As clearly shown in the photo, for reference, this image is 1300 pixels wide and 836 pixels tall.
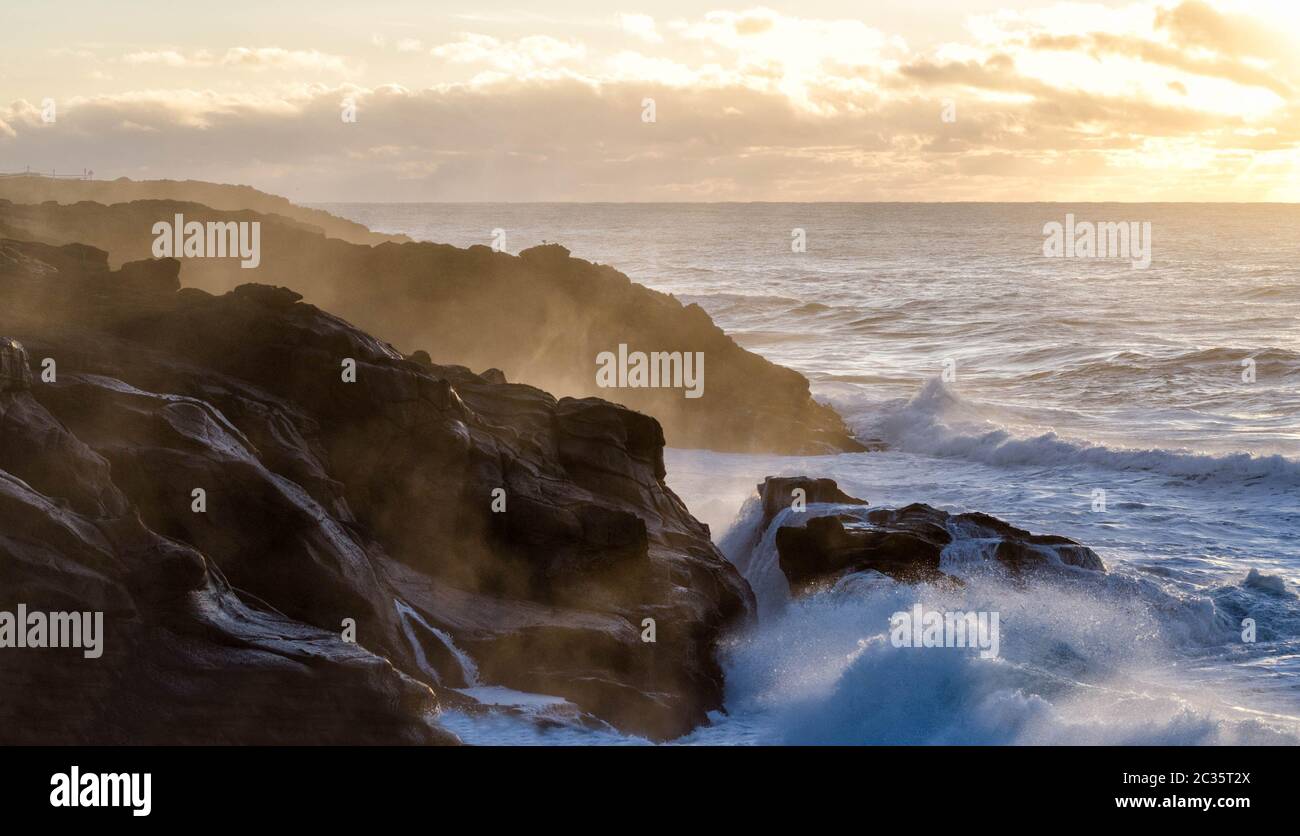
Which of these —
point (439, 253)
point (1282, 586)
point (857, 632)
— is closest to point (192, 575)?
point (857, 632)

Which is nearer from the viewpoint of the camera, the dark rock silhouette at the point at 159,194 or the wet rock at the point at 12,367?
the wet rock at the point at 12,367

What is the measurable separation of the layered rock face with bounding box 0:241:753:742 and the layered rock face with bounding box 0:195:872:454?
1531cm

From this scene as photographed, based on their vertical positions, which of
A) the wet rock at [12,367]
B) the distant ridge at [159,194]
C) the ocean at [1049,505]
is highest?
the distant ridge at [159,194]

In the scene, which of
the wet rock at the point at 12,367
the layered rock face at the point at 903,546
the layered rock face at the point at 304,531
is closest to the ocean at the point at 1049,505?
the layered rock face at the point at 903,546

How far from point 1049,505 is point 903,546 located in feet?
36.9

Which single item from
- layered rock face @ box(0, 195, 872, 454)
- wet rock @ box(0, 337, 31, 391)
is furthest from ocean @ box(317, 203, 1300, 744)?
wet rock @ box(0, 337, 31, 391)

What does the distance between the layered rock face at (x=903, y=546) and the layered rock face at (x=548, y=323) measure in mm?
14424

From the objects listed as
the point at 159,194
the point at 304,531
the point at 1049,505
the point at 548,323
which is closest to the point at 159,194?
the point at 159,194

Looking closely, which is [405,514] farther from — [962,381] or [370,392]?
[962,381]

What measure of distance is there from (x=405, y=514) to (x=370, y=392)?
195cm

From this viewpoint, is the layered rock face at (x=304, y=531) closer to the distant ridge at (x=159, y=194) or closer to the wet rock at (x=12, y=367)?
the wet rock at (x=12, y=367)

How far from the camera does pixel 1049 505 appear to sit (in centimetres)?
3145

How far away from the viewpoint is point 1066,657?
19766mm

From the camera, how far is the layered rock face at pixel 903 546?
21.4 m
